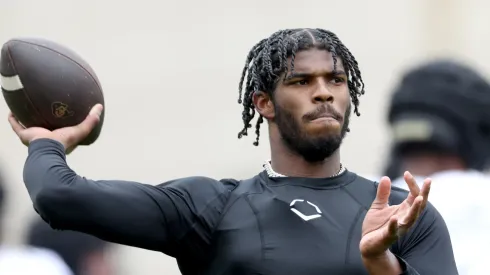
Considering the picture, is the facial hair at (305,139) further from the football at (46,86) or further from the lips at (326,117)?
the football at (46,86)

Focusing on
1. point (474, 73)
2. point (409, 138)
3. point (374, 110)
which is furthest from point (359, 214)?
point (374, 110)

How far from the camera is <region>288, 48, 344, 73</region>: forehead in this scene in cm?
552

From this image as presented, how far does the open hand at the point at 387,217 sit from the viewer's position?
5027mm

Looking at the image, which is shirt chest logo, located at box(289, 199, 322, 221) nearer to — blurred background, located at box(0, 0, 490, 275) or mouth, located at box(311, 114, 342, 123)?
mouth, located at box(311, 114, 342, 123)

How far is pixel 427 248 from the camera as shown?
539cm

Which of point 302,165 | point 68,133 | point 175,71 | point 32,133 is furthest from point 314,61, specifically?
point 175,71

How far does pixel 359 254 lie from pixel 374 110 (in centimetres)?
779

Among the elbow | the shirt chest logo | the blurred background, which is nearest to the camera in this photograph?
the elbow

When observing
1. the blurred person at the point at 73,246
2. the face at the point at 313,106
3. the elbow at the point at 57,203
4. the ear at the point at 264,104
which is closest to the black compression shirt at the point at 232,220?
the elbow at the point at 57,203

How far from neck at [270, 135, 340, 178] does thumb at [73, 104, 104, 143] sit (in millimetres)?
586

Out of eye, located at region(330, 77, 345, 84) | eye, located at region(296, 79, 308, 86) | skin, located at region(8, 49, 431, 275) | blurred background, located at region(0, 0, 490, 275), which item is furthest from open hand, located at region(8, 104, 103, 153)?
blurred background, located at region(0, 0, 490, 275)

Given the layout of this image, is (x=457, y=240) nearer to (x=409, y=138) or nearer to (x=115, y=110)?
(x=409, y=138)

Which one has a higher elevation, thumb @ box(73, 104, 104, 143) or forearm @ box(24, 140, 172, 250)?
thumb @ box(73, 104, 104, 143)

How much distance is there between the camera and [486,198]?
6711 millimetres
